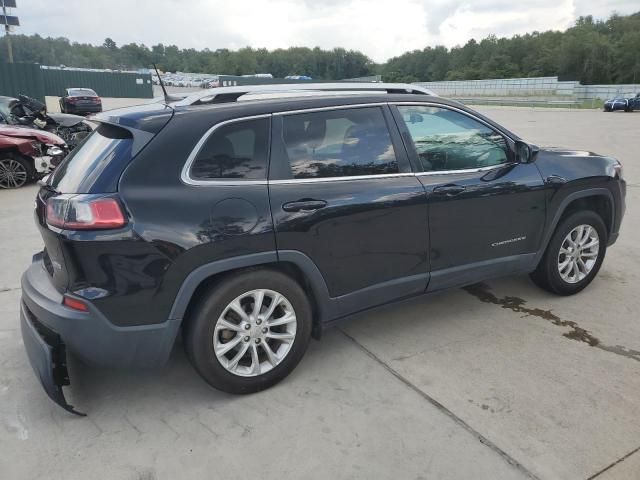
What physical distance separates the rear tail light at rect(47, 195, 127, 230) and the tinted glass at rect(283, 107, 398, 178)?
3.27 feet

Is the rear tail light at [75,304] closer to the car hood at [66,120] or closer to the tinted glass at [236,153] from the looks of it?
the tinted glass at [236,153]

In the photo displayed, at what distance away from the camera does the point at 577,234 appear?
4.22m

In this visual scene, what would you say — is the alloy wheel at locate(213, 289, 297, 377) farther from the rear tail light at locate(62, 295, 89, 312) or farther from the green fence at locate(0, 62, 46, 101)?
the green fence at locate(0, 62, 46, 101)

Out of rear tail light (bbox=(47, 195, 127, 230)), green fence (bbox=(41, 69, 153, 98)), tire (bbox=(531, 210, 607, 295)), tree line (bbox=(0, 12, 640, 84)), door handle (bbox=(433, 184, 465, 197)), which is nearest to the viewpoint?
rear tail light (bbox=(47, 195, 127, 230))

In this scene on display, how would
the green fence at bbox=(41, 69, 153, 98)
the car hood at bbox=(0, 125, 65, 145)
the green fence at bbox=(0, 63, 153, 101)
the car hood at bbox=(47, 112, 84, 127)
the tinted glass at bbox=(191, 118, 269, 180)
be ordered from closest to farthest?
the tinted glass at bbox=(191, 118, 269, 180) < the car hood at bbox=(0, 125, 65, 145) < the car hood at bbox=(47, 112, 84, 127) < the green fence at bbox=(0, 63, 153, 101) < the green fence at bbox=(41, 69, 153, 98)

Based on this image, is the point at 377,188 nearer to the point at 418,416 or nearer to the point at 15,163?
the point at 418,416

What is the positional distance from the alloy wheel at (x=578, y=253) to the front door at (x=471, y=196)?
1.32ft

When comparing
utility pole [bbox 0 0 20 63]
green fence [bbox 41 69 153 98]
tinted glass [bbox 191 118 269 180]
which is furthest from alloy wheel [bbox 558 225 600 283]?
green fence [bbox 41 69 153 98]

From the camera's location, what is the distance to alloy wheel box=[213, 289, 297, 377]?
2.82 metres

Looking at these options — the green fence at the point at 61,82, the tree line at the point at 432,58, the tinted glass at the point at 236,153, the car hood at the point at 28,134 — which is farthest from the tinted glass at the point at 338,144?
the tree line at the point at 432,58

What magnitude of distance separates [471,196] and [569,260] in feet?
4.40

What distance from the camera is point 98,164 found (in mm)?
2666

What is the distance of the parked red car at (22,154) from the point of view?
28.5 ft

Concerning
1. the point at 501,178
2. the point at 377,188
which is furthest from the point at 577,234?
the point at 377,188
